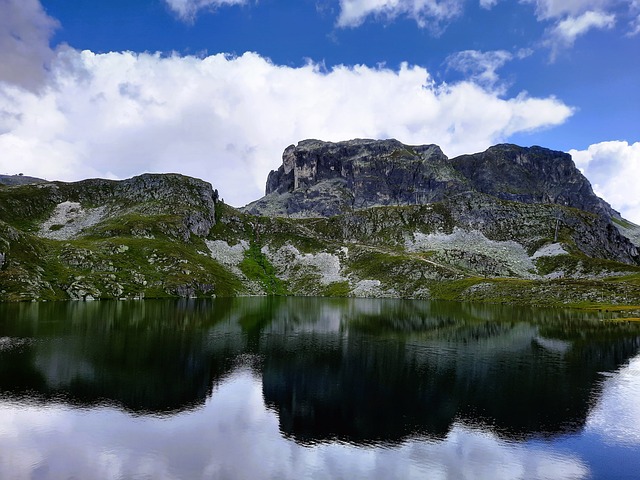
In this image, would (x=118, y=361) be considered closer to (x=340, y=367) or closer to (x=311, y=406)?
(x=340, y=367)

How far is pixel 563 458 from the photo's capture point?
31875mm

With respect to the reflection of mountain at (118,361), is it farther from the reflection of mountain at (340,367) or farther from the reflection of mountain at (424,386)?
the reflection of mountain at (424,386)

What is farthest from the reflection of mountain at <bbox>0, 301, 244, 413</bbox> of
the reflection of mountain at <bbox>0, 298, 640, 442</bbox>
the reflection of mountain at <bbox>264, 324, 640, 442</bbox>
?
the reflection of mountain at <bbox>264, 324, 640, 442</bbox>

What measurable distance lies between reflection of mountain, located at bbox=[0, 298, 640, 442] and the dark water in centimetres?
27

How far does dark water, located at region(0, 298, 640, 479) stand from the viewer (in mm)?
30172

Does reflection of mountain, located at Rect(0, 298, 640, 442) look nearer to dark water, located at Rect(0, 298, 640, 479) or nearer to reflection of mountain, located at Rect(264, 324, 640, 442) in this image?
reflection of mountain, located at Rect(264, 324, 640, 442)

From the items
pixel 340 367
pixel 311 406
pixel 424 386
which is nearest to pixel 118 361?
pixel 340 367

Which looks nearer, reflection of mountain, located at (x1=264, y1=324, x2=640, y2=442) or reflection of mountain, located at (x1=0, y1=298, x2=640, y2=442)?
reflection of mountain, located at (x1=264, y1=324, x2=640, y2=442)

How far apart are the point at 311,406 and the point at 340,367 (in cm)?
1683

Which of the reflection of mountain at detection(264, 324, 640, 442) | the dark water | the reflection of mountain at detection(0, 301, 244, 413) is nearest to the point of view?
the dark water

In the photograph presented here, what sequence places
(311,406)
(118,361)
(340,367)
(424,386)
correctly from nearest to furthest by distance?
(311,406)
(424,386)
(118,361)
(340,367)

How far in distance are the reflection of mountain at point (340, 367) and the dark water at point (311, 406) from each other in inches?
10.7

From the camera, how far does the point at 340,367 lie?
58250 millimetres

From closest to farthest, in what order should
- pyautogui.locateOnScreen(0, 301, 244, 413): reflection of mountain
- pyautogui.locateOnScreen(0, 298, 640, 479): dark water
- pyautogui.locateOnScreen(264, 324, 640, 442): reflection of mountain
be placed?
pyautogui.locateOnScreen(0, 298, 640, 479): dark water
pyautogui.locateOnScreen(264, 324, 640, 442): reflection of mountain
pyautogui.locateOnScreen(0, 301, 244, 413): reflection of mountain
